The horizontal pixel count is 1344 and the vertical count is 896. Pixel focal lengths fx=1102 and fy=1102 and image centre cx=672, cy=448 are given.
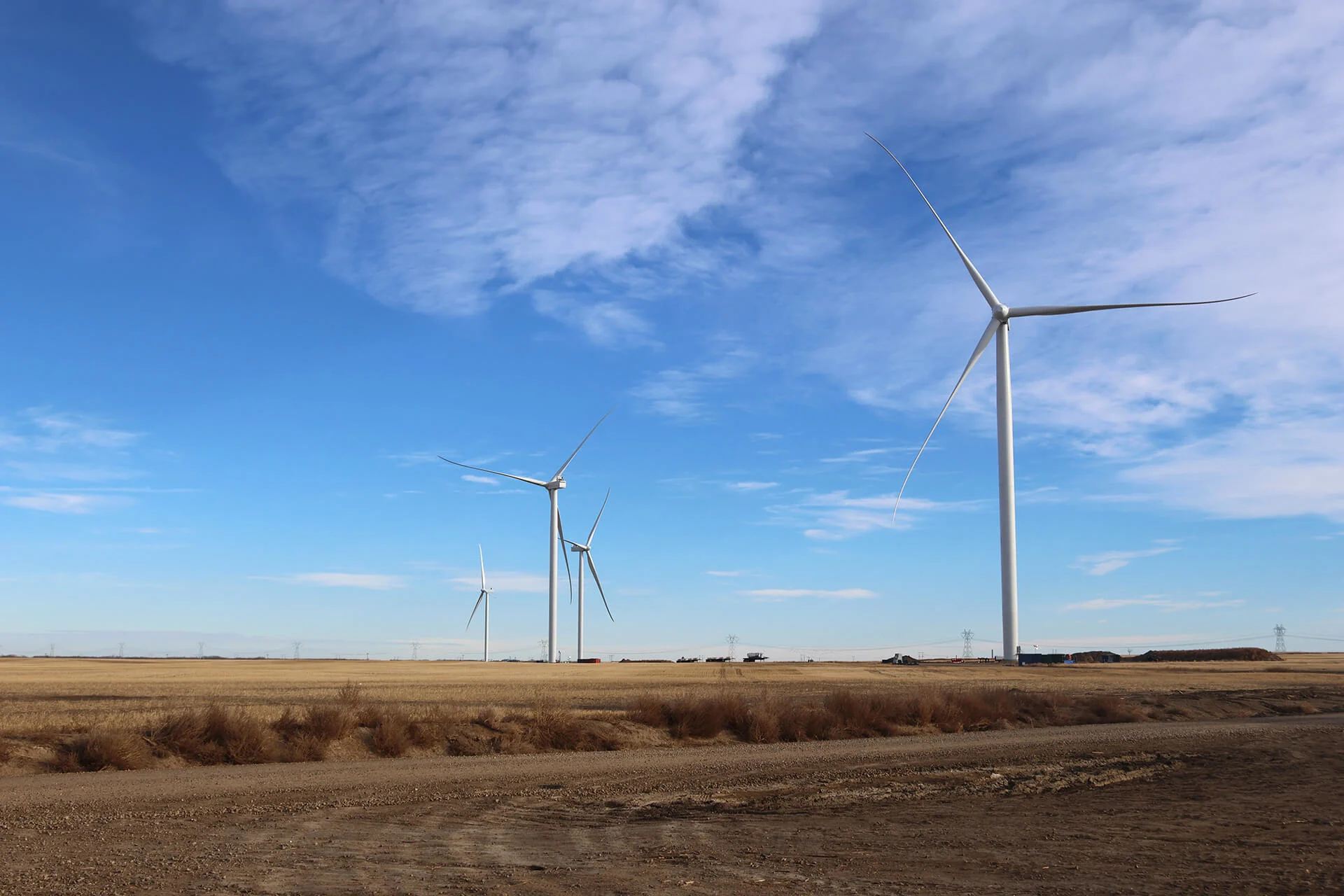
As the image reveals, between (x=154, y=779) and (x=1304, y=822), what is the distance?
21.1 meters

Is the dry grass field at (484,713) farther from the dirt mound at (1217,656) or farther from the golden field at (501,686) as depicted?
the dirt mound at (1217,656)

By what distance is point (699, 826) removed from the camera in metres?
16.8

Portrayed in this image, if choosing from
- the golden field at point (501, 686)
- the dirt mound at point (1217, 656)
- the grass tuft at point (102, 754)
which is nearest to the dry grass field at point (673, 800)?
the grass tuft at point (102, 754)

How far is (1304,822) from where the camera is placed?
15.8 meters

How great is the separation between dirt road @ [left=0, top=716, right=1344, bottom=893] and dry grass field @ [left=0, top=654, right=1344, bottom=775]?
2.09 m

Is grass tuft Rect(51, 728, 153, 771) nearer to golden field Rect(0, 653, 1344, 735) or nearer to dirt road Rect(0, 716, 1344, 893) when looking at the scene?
dirt road Rect(0, 716, 1344, 893)

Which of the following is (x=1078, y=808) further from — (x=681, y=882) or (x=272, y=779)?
(x=272, y=779)

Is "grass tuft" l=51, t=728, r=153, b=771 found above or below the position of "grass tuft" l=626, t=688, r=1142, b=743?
above

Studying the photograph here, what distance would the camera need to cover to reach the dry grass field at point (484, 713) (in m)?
27.0

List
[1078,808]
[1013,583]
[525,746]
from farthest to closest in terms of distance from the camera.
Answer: [1013,583], [525,746], [1078,808]

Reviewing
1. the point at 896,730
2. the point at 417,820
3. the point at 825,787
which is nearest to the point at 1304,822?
the point at 825,787

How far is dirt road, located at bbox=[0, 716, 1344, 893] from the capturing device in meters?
12.2

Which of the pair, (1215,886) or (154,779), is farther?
(154,779)

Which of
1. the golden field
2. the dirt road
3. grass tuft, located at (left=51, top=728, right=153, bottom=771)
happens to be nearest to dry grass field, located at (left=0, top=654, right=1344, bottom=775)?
grass tuft, located at (left=51, top=728, right=153, bottom=771)
